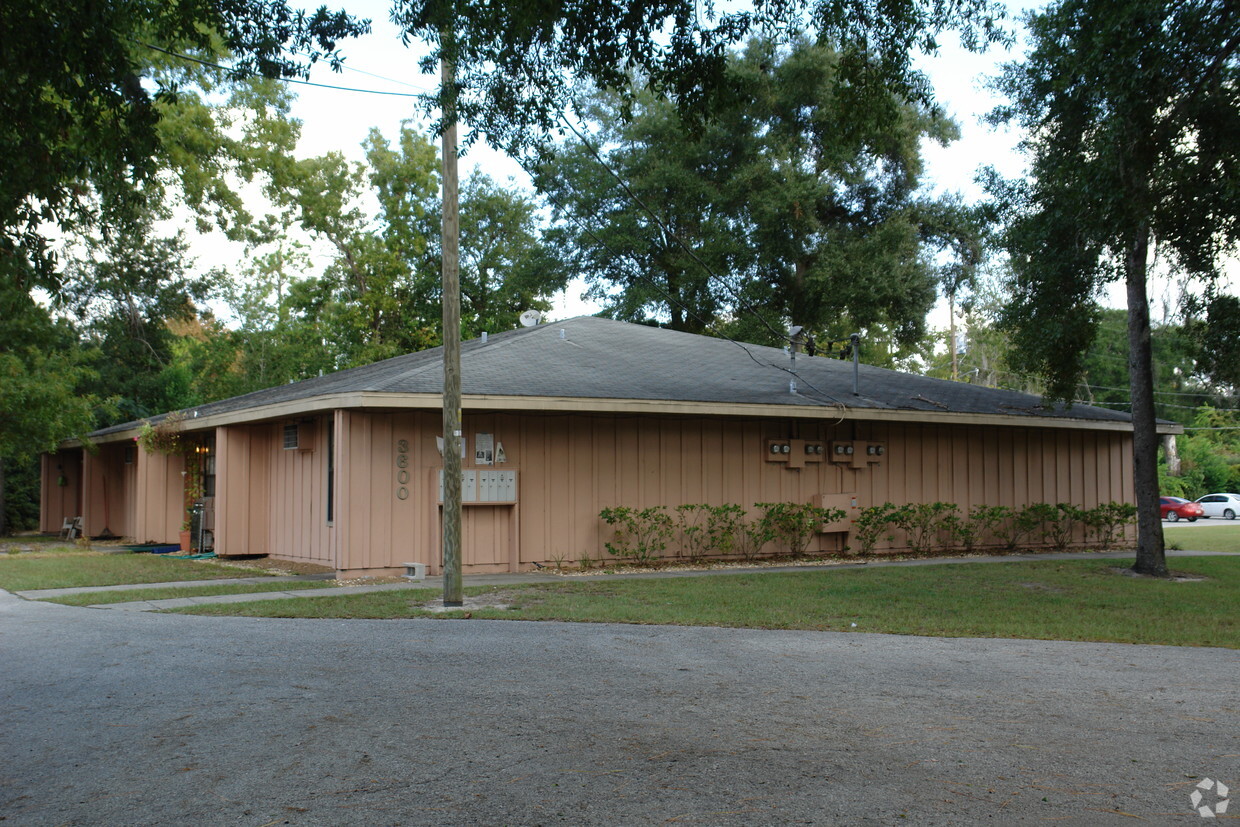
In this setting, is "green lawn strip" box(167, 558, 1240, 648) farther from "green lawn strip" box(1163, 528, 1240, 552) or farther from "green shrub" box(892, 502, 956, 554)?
"green lawn strip" box(1163, 528, 1240, 552)

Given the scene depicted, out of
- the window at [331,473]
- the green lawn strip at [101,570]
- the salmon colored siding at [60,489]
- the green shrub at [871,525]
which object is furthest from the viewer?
the salmon colored siding at [60,489]

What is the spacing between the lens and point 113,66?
7.20 metres

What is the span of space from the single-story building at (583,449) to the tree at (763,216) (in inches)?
395

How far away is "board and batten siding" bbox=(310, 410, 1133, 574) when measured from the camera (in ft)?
47.5

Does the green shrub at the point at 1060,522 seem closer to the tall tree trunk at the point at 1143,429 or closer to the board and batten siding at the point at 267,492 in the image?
the tall tree trunk at the point at 1143,429

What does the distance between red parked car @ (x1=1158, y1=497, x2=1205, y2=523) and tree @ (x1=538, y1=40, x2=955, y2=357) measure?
15762 mm

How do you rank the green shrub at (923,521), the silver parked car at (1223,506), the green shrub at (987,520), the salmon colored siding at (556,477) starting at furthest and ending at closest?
the silver parked car at (1223,506), the green shrub at (987,520), the green shrub at (923,521), the salmon colored siding at (556,477)

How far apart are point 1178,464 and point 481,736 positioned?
5764 centimetres

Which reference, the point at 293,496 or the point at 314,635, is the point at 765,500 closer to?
the point at 293,496

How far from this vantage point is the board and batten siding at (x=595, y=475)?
47.5ft

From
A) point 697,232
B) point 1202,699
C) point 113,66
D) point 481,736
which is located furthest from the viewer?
point 697,232

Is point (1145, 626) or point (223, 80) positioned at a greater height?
point (223, 80)

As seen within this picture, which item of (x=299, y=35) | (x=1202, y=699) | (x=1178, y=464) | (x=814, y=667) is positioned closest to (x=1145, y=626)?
(x=1202, y=699)

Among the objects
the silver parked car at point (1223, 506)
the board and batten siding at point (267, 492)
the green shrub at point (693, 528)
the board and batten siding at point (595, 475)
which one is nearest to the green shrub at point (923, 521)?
the board and batten siding at point (595, 475)
